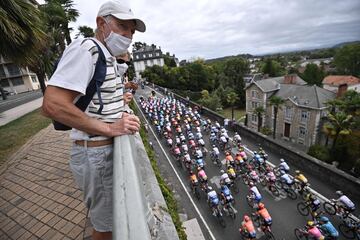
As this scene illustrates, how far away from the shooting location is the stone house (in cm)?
2970

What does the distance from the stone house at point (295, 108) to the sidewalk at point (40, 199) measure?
1217 inches

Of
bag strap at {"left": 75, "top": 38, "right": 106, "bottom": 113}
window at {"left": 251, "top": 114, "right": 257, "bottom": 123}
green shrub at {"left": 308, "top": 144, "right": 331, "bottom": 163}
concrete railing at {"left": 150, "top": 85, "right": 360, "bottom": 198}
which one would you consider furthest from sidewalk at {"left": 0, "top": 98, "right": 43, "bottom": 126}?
window at {"left": 251, "top": 114, "right": 257, "bottom": 123}

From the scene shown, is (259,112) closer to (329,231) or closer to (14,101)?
(329,231)

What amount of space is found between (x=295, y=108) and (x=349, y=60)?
67.2 metres

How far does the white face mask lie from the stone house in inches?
1245

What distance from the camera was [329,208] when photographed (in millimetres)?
11500

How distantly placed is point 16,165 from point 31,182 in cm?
176

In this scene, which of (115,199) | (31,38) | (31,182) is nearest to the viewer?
(115,199)

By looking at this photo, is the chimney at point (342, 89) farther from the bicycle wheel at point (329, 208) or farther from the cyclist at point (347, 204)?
the cyclist at point (347, 204)

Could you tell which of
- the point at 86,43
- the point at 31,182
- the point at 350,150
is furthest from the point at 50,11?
the point at 350,150

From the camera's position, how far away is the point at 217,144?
2091cm

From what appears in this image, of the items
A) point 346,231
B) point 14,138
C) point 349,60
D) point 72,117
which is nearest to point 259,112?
point 346,231

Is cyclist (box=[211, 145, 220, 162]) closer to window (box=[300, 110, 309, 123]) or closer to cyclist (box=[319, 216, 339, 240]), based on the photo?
cyclist (box=[319, 216, 339, 240])

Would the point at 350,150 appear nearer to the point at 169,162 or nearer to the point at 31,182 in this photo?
the point at 169,162
